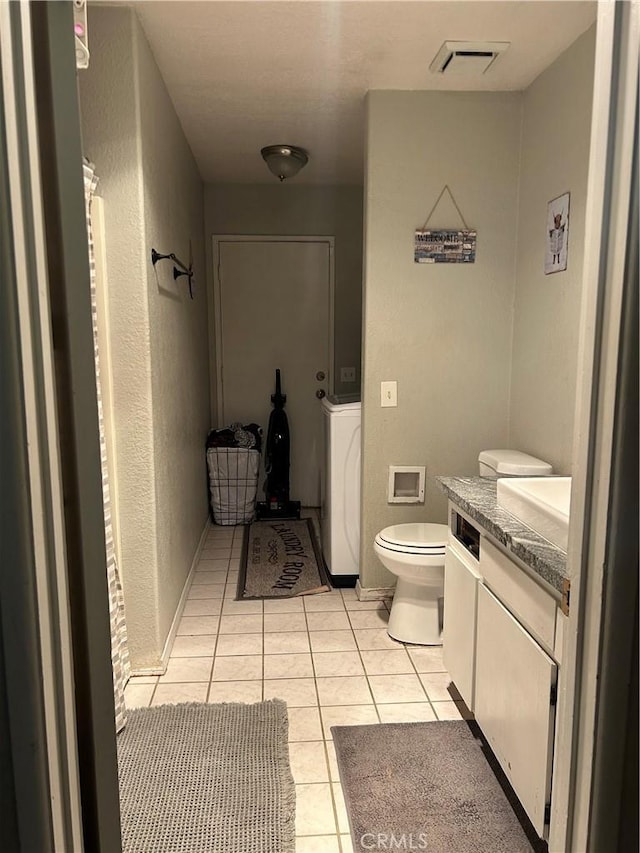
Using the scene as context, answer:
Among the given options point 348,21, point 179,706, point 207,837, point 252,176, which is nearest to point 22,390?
point 207,837

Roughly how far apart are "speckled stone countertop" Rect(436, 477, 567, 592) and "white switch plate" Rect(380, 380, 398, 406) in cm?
67

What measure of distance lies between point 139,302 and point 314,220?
265 centimetres

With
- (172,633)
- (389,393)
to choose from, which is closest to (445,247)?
(389,393)

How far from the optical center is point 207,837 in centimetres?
156

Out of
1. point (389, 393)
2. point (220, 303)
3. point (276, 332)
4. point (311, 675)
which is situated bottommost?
point (311, 675)

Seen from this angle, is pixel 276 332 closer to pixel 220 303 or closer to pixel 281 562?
pixel 220 303

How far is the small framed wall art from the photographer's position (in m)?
2.30

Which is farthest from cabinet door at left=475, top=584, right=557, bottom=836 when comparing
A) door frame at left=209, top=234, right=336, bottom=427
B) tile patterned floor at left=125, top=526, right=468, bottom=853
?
door frame at left=209, top=234, right=336, bottom=427

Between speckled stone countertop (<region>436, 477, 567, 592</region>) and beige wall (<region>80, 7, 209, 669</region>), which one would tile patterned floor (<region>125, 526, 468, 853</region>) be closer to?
beige wall (<region>80, 7, 209, 669</region>)

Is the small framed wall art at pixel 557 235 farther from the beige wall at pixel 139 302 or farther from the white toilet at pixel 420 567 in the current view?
the beige wall at pixel 139 302

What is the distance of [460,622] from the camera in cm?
202

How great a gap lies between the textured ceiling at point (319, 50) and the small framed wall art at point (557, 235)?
579 millimetres

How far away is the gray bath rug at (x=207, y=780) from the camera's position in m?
1.56

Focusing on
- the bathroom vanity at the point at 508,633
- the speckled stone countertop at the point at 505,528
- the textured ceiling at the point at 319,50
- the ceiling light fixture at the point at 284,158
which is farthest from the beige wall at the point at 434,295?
the ceiling light fixture at the point at 284,158
